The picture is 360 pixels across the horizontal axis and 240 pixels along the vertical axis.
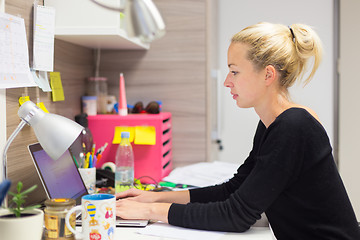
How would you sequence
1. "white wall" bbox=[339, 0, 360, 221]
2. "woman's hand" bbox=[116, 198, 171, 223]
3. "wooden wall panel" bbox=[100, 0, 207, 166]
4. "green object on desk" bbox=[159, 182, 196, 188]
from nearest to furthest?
"woman's hand" bbox=[116, 198, 171, 223] < "green object on desk" bbox=[159, 182, 196, 188] < "wooden wall panel" bbox=[100, 0, 207, 166] < "white wall" bbox=[339, 0, 360, 221]

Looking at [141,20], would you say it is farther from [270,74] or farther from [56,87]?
[56,87]

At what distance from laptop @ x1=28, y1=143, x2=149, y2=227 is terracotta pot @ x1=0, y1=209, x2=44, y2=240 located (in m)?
0.28

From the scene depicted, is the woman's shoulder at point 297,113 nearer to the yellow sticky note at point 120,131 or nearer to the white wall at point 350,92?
the yellow sticky note at point 120,131

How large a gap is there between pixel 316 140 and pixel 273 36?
13.3 inches

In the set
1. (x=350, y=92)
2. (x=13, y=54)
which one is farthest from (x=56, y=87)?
(x=350, y=92)

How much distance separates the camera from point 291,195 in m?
1.15

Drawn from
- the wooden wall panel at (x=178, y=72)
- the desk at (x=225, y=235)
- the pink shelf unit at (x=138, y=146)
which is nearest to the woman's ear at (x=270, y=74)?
the desk at (x=225, y=235)

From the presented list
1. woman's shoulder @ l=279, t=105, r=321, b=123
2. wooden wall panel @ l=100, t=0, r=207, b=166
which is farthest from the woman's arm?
wooden wall panel @ l=100, t=0, r=207, b=166

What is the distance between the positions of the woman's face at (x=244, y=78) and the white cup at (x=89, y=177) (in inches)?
23.7

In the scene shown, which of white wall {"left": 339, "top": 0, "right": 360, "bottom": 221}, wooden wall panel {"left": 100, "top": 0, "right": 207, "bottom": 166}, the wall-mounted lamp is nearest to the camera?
the wall-mounted lamp

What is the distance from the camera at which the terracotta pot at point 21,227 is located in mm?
856

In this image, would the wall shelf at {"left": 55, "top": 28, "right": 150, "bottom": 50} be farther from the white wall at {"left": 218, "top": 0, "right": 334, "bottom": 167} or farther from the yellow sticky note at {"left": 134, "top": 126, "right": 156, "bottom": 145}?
the white wall at {"left": 218, "top": 0, "right": 334, "bottom": 167}

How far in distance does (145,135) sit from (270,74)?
72 centimetres

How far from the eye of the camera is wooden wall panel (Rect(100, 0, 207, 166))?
2.13 m
